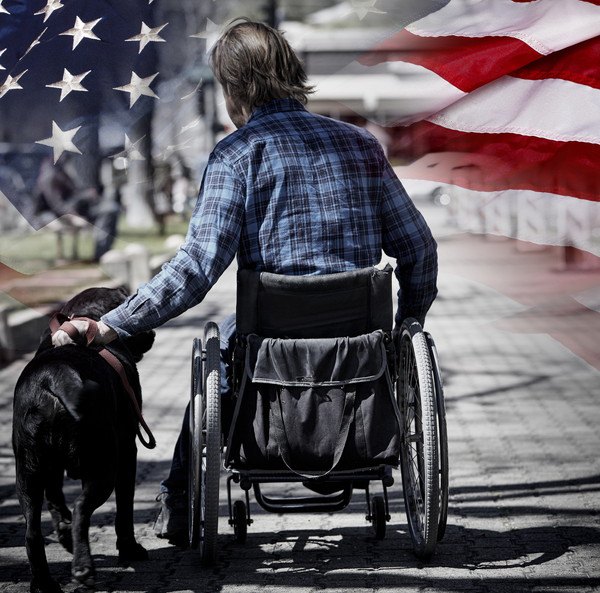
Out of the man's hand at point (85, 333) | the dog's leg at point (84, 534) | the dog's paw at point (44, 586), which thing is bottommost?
the dog's paw at point (44, 586)

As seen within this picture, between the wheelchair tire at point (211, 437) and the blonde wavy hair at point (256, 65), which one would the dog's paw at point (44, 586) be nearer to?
the wheelchair tire at point (211, 437)

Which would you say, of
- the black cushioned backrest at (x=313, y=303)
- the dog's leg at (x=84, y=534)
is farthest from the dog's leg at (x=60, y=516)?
the black cushioned backrest at (x=313, y=303)

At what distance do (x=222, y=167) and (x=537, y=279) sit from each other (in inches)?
63.7

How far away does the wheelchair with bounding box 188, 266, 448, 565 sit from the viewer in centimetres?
414

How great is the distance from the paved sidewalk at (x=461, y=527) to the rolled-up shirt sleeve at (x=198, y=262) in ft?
3.41

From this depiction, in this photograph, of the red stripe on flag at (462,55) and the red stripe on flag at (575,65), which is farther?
the red stripe on flag at (462,55)

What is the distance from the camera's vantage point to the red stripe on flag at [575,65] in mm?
4727

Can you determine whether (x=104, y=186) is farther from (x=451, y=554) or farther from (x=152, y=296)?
(x=451, y=554)

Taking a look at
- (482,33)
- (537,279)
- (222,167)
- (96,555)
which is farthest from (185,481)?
(482,33)

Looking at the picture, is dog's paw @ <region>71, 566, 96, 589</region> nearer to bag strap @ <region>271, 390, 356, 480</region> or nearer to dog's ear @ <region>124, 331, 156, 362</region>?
bag strap @ <region>271, 390, 356, 480</region>

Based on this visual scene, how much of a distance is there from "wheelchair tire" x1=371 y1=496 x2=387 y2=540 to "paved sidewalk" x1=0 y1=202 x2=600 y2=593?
0.06 meters

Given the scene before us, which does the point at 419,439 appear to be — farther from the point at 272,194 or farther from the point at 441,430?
the point at 272,194

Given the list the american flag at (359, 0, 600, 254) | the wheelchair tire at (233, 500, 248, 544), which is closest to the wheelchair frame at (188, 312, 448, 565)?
the wheelchair tire at (233, 500, 248, 544)

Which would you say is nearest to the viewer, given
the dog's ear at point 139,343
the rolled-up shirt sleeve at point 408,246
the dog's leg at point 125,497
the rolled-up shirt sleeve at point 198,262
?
the rolled-up shirt sleeve at point 198,262
